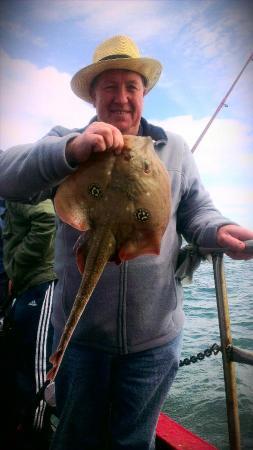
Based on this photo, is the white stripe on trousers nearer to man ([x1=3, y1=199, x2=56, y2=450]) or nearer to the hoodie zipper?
man ([x1=3, y1=199, x2=56, y2=450])

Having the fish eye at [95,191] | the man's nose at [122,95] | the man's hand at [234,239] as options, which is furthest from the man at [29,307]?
the fish eye at [95,191]

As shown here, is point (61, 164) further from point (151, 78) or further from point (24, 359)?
point (24, 359)

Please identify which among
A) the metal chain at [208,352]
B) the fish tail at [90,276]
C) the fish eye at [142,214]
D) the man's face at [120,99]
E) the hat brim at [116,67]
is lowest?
the metal chain at [208,352]

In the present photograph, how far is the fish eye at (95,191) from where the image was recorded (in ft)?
4.48

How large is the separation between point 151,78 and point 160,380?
78.1 inches

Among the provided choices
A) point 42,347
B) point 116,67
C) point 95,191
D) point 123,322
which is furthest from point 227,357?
point 42,347

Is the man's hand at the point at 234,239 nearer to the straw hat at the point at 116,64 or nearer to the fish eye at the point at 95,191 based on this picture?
the fish eye at the point at 95,191

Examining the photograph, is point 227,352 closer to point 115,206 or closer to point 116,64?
point 115,206

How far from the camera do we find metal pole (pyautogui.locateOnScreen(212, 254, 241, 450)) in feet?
6.26

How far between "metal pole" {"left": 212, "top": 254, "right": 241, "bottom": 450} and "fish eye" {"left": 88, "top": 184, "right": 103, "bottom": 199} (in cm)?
92

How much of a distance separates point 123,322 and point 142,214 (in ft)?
3.03

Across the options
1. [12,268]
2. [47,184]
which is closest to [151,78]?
[47,184]

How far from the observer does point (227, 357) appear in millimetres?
1913

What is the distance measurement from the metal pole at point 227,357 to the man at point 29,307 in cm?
182
